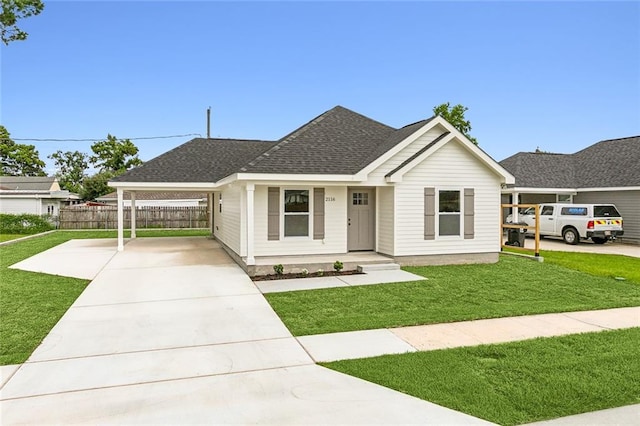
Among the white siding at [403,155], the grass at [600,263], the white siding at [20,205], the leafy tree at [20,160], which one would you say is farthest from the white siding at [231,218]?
the leafy tree at [20,160]

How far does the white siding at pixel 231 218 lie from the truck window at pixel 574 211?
15092mm

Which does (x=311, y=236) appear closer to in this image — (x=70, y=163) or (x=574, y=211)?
(x=574, y=211)

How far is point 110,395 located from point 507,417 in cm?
374

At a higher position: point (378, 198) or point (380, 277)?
point (378, 198)

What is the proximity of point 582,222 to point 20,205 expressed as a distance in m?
34.1

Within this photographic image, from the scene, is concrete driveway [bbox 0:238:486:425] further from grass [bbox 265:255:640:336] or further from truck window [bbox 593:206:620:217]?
truck window [bbox 593:206:620:217]

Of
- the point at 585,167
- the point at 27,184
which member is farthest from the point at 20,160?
the point at 585,167

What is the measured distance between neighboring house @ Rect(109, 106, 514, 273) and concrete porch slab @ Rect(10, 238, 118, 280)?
13.2 ft

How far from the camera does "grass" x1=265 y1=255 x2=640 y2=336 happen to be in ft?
21.6

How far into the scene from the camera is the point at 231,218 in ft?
45.4

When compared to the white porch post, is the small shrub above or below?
below

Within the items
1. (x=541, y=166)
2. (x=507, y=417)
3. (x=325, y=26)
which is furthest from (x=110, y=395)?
(x=541, y=166)

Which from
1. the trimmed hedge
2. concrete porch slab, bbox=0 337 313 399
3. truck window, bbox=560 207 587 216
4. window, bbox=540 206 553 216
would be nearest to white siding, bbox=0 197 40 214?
Answer: the trimmed hedge

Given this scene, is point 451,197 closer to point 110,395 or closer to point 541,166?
point 110,395
